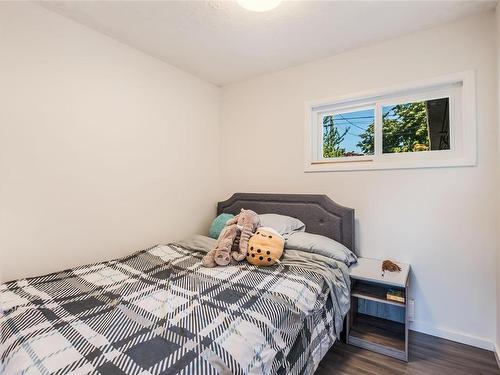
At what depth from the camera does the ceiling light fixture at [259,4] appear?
164 centimetres

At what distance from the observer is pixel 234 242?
2.07 meters

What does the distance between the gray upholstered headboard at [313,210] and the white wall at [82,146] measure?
0.80 meters

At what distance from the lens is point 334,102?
246 centimetres

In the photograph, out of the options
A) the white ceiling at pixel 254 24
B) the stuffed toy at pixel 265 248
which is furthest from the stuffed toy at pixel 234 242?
the white ceiling at pixel 254 24

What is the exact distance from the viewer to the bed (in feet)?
3.03

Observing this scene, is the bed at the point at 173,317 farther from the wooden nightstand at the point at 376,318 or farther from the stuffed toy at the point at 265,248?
the wooden nightstand at the point at 376,318

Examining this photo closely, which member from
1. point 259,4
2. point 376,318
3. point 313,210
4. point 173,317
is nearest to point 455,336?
point 376,318

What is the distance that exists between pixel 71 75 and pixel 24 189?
88 centimetres

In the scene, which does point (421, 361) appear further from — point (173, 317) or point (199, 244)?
point (199, 244)

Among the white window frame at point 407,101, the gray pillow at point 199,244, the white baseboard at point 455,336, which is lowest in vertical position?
the white baseboard at point 455,336

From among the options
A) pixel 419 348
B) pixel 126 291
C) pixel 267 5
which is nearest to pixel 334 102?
pixel 267 5

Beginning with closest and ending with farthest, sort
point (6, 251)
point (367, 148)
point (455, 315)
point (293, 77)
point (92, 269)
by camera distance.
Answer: point (6, 251), point (92, 269), point (455, 315), point (367, 148), point (293, 77)

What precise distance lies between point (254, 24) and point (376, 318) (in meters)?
2.59

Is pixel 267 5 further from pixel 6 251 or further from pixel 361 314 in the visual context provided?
pixel 361 314
